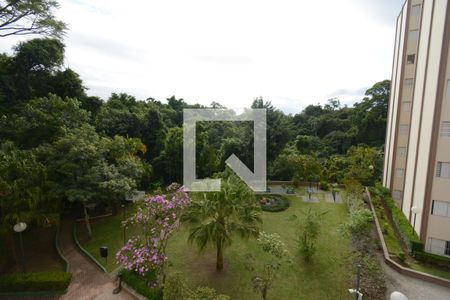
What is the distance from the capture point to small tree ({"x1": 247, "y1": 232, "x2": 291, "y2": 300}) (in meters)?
9.66

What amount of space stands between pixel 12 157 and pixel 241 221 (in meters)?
11.8

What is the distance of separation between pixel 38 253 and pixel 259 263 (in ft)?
41.2

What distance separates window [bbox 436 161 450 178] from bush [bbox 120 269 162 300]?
49.1 feet

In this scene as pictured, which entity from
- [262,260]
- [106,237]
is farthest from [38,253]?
[262,260]

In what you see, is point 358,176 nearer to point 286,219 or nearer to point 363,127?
point 286,219

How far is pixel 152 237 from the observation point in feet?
38.0

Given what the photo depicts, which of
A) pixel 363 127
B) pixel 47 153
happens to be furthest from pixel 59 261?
pixel 363 127

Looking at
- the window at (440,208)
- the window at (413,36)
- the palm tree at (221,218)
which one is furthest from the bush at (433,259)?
the window at (413,36)

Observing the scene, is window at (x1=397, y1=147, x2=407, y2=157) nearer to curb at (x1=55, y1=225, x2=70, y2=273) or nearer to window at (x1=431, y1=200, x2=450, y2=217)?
window at (x1=431, y1=200, x2=450, y2=217)

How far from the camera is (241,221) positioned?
1121 centimetres

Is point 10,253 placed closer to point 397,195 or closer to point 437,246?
point 437,246

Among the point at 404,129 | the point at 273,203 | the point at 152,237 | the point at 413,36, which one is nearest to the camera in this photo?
the point at 152,237

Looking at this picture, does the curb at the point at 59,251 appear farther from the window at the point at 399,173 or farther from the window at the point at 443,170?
the window at the point at 399,173

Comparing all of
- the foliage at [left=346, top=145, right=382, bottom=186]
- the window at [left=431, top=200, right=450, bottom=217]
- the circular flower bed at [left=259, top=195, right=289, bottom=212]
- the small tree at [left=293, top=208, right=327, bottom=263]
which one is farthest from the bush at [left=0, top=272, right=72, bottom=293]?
the foliage at [left=346, top=145, right=382, bottom=186]
